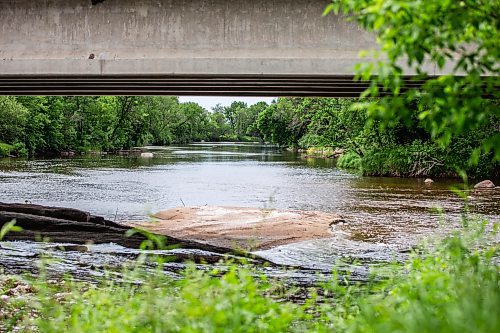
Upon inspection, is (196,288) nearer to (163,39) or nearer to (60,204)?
(163,39)

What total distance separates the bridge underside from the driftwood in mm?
2876

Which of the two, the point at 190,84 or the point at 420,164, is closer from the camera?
the point at 190,84

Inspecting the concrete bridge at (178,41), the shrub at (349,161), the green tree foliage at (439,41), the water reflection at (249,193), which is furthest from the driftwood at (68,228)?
the shrub at (349,161)

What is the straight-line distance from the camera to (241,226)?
611 inches

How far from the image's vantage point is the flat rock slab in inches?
549

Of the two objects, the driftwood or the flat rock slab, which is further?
the flat rock slab

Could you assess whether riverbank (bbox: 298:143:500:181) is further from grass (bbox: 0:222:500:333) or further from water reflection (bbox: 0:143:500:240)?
grass (bbox: 0:222:500:333)

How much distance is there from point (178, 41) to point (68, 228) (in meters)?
4.75

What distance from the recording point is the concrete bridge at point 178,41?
11.7m

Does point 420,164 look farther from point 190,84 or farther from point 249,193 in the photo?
point 190,84

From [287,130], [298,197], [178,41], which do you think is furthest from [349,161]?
[287,130]

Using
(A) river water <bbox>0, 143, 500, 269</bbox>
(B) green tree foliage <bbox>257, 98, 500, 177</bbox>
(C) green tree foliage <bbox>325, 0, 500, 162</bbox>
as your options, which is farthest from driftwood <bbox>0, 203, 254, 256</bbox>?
(B) green tree foliage <bbox>257, 98, 500, 177</bbox>

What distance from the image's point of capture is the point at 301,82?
12555mm

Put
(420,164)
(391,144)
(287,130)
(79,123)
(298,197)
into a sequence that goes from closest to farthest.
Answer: (298,197)
(420,164)
(391,144)
(79,123)
(287,130)
